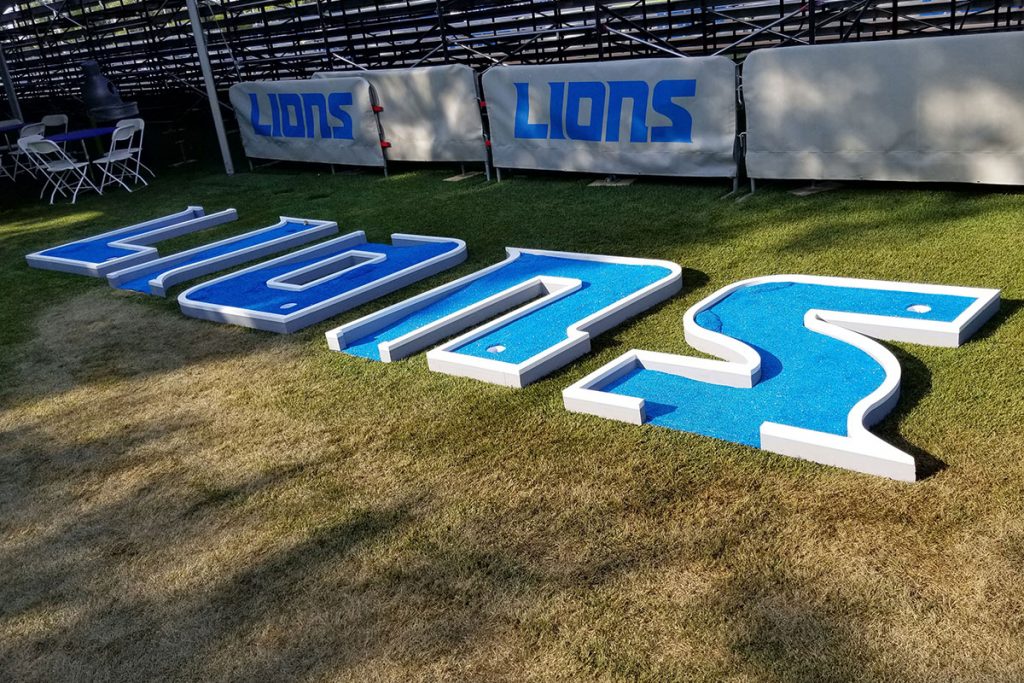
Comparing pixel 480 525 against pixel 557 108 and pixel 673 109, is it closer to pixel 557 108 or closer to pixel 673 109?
pixel 673 109

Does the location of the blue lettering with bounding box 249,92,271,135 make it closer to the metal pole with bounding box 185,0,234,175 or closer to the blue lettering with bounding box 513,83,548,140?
the metal pole with bounding box 185,0,234,175

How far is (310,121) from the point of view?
12484 mm

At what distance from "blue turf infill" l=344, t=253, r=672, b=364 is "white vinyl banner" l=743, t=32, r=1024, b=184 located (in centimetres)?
245

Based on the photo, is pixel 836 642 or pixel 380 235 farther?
pixel 380 235

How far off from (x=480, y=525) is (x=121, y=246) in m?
7.06

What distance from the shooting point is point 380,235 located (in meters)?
9.11

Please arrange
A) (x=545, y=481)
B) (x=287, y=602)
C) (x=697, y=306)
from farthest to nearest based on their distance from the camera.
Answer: (x=697, y=306)
(x=545, y=481)
(x=287, y=602)

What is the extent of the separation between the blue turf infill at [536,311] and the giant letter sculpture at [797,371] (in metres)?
0.72

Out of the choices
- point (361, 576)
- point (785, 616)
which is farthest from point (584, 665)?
point (361, 576)

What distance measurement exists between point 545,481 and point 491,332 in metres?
1.89

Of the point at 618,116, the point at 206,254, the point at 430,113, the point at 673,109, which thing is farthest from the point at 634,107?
the point at 206,254

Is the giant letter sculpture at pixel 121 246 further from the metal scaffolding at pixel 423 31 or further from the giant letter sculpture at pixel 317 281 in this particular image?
the metal scaffolding at pixel 423 31

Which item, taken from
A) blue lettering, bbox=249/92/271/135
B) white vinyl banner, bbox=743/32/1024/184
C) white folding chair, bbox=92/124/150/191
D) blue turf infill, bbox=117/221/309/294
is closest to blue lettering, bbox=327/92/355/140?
blue lettering, bbox=249/92/271/135

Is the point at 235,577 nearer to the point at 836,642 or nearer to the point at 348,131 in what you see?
the point at 836,642
